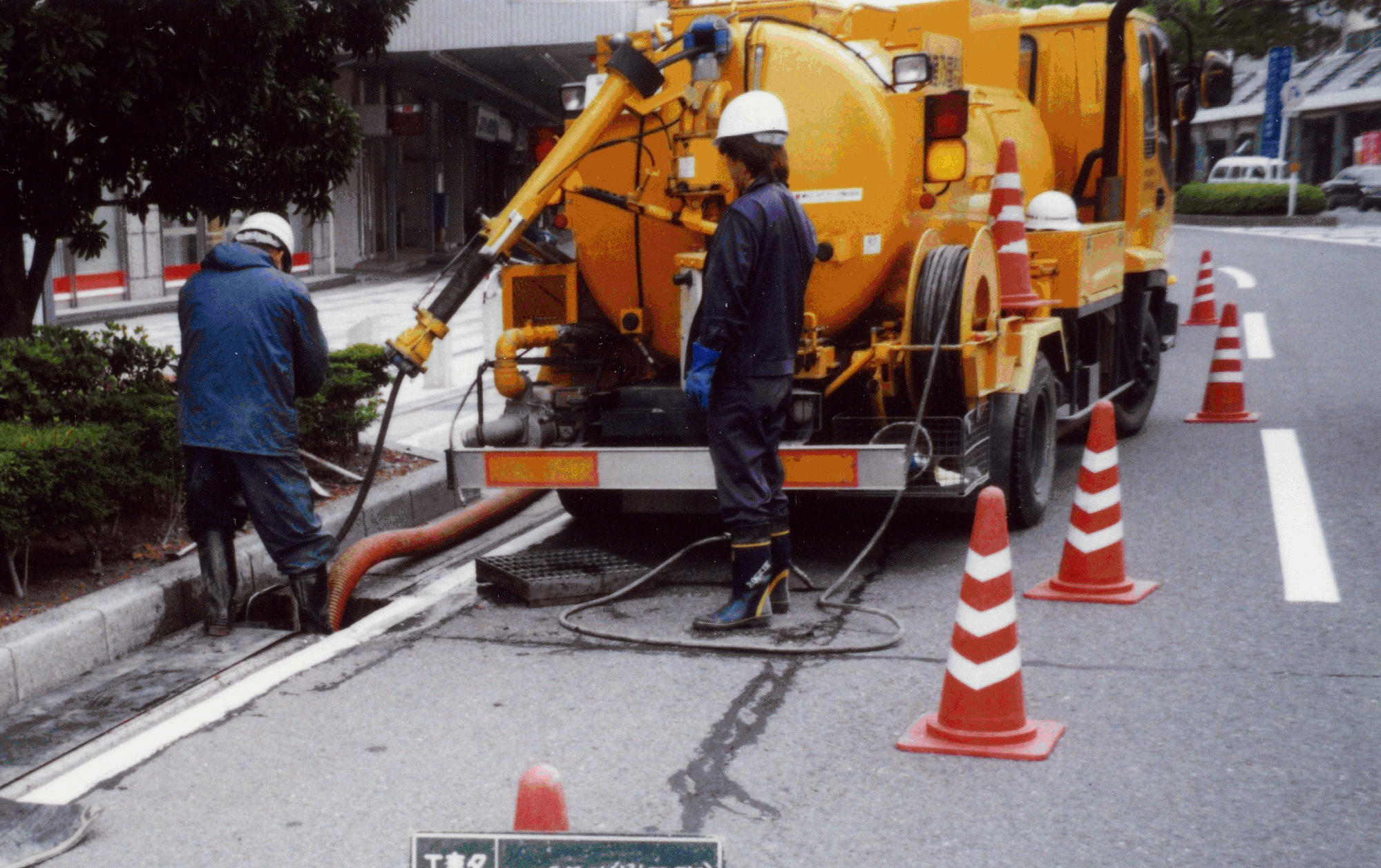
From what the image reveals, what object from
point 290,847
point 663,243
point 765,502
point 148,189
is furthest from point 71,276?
point 290,847

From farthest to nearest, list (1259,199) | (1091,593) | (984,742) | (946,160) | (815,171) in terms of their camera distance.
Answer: (1259,199), (946,160), (815,171), (1091,593), (984,742)

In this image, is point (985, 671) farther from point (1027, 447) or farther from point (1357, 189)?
point (1357, 189)

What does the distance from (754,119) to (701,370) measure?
3.16 feet

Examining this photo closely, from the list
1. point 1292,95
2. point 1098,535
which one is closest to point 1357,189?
point 1292,95

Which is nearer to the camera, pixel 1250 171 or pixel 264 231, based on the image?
pixel 264 231

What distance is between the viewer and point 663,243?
704 cm

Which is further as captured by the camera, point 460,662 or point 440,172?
point 440,172

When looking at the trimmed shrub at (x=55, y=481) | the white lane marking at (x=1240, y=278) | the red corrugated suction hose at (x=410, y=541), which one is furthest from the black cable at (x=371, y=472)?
the white lane marking at (x=1240, y=278)

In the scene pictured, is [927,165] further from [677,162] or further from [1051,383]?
[1051,383]

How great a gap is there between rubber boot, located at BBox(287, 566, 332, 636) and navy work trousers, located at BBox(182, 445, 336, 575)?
0.04 m

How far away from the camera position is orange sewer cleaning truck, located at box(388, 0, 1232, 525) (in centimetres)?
655

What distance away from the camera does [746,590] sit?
19.1 ft

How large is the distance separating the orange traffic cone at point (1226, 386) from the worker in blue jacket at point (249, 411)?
23.4ft

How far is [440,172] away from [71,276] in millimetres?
17033
